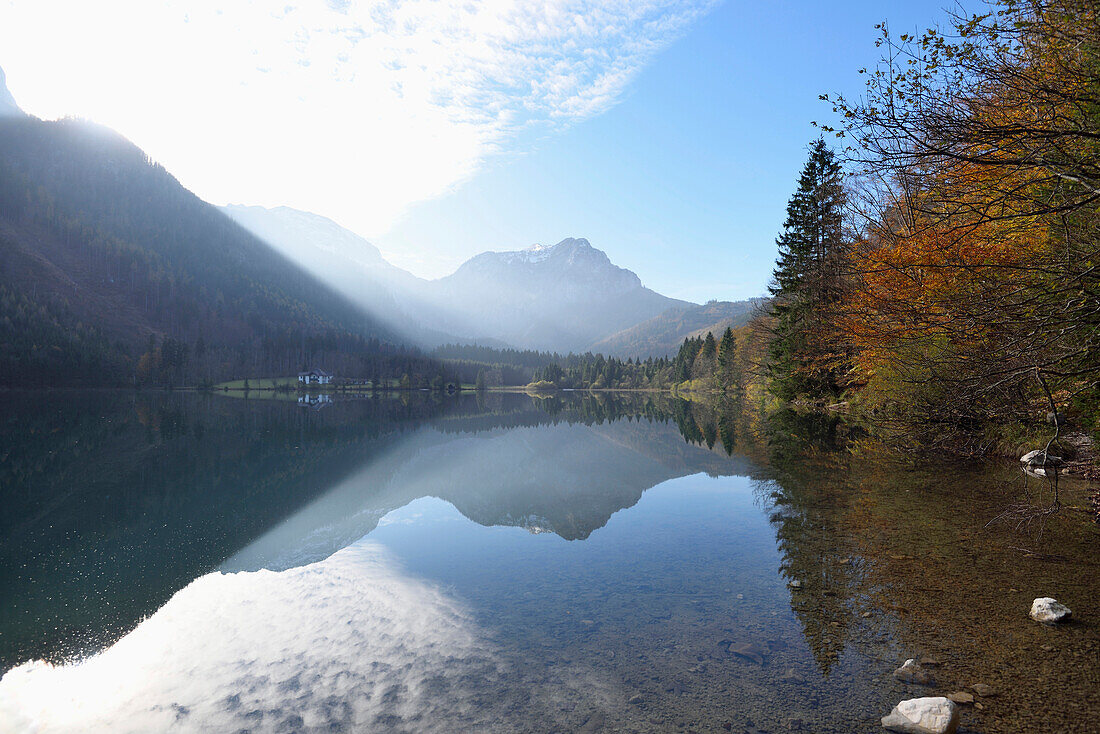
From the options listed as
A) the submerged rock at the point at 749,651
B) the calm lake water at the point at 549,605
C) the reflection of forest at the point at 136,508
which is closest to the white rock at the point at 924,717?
the calm lake water at the point at 549,605

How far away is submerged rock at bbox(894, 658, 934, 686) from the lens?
18.2 feet

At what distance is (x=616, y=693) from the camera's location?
18.9 ft

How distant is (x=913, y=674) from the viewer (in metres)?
5.67

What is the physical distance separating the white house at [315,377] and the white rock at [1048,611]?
194 metres

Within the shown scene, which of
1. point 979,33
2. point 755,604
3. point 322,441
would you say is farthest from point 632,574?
point 322,441

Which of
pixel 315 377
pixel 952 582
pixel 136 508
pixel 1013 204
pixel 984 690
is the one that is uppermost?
pixel 1013 204

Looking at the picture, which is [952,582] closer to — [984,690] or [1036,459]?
[984,690]

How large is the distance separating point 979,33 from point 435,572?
41.5 ft

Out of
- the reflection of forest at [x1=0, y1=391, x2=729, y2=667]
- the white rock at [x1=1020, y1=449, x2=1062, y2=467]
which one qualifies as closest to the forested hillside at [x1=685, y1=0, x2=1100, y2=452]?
the white rock at [x1=1020, y1=449, x2=1062, y2=467]

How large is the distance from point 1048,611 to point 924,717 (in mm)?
3773

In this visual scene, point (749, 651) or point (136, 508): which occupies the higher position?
point (749, 651)

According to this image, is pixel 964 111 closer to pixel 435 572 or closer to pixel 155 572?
pixel 435 572

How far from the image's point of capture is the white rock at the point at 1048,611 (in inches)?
259

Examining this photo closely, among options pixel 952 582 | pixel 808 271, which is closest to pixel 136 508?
pixel 952 582
